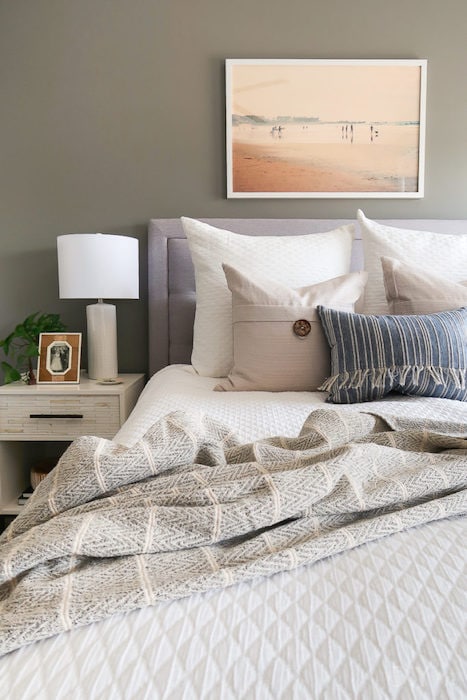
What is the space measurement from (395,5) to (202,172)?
113 centimetres

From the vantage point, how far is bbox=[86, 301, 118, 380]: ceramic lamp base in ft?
7.24

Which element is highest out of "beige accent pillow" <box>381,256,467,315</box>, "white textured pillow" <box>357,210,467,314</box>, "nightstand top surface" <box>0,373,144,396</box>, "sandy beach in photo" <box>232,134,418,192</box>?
"sandy beach in photo" <box>232,134,418,192</box>

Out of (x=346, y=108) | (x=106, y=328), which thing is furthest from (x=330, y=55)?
(x=106, y=328)

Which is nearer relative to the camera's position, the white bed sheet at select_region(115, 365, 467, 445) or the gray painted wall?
the white bed sheet at select_region(115, 365, 467, 445)

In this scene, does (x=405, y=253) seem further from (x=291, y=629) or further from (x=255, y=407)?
(x=291, y=629)

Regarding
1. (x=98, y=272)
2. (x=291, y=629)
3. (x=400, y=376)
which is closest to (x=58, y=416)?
(x=98, y=272)

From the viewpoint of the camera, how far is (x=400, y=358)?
1.49 metres

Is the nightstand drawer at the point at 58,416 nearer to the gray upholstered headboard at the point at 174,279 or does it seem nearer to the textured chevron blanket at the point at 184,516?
the gray upholstered headboard at the point at 174,279

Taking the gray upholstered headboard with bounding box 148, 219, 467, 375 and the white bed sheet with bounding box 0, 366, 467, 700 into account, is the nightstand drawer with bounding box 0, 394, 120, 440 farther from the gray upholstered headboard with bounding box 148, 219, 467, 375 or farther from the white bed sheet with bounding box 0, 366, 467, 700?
the white bed sheet with bounding box 0, 366, 467, 700

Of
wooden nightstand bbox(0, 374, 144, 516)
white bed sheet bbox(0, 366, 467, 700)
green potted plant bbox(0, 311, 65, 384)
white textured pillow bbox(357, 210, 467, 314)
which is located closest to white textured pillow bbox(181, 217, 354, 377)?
white textured pillow bbox(357, 210, 467, 314)

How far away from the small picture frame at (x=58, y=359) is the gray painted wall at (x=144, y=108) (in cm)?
27

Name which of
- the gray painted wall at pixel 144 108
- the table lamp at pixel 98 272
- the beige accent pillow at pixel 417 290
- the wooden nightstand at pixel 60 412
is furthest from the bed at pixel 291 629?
the gray painted wall at pixel 144 108

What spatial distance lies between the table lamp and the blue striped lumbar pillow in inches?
38.5

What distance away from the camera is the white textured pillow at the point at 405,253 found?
6.46ft
